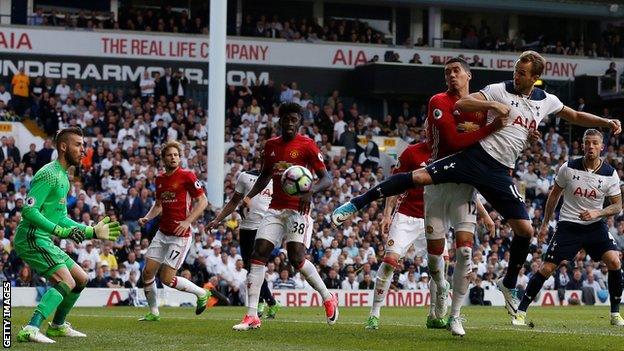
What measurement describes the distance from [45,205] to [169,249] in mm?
4826

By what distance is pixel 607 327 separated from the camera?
50.1 ft

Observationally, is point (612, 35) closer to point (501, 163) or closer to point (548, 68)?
point (548, 68)

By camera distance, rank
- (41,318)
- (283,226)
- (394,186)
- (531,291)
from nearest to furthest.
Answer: (41,318)
(394,186)
(283,226)
(531,291)

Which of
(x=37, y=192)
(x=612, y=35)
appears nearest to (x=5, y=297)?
(x=37, y=192)

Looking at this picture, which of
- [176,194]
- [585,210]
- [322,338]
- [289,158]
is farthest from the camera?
[176,194]

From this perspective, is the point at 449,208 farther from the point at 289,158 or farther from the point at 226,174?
the point at 226,174

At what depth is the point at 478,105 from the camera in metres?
11.5

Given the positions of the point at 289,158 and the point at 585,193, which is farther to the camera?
the point at 585,193

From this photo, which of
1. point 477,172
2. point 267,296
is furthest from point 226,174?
point 477,172

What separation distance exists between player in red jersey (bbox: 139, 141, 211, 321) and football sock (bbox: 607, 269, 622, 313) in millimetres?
5926

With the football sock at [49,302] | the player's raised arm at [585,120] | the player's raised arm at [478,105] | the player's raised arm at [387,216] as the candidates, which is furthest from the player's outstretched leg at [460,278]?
the football sock at [49,302]

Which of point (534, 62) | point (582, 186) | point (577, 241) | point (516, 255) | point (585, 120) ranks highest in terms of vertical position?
point (534, 62)

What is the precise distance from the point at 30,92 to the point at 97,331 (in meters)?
22.7

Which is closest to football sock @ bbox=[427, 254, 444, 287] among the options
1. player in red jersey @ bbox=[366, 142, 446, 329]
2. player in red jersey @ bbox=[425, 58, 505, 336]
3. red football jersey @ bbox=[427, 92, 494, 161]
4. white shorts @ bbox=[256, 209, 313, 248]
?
player in red jersey @ bbox=[425, 58, 505, 336]
